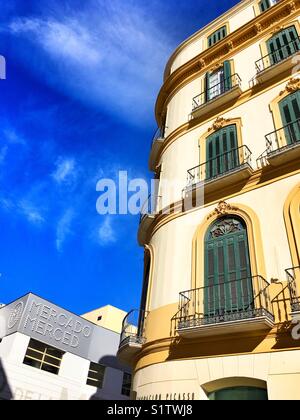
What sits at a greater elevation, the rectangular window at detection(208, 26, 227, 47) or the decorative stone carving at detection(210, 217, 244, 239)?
the rectangular window at detection(208, 26, 227, 47)

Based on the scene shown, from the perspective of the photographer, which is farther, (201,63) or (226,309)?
(201,63)

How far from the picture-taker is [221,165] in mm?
12469

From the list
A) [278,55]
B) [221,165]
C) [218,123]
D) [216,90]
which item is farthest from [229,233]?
[278,55]

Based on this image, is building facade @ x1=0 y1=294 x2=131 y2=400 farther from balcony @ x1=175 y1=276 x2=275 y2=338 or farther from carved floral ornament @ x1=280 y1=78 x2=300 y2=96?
carved floral ornament @ x1=280 y1=78 x2=300 y2=96

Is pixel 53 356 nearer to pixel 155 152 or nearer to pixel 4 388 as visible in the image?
pixel 4 388

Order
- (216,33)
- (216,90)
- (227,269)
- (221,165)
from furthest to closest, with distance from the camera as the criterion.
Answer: (216,33) → (216,90) → (221,165) → (227,269)

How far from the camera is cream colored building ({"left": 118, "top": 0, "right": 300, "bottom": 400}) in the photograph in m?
8.20

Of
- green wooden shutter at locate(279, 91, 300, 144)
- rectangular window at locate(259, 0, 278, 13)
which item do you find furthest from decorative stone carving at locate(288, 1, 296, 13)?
green wooden shutter at locate(279, 91, 300, 144)

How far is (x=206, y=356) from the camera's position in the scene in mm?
8672

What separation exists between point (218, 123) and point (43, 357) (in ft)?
60.2

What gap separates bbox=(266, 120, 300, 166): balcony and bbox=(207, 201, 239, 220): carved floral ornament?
1816 millimetres

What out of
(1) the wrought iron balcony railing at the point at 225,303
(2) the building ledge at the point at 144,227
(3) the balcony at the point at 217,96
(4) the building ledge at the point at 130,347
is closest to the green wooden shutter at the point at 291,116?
(3) the balcony at the point at 217,96

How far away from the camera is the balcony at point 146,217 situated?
1327 cm

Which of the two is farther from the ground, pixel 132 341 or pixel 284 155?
pixel 284 155
